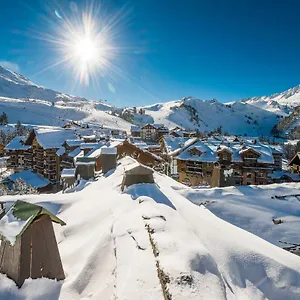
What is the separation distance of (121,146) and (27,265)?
24.1m

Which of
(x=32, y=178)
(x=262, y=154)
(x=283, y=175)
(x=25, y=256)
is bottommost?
(x=32, y=178)

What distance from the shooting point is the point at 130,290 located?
314cm

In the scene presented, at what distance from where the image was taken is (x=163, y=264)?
3.58 meters

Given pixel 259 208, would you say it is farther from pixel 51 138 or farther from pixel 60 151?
pixel 51 138

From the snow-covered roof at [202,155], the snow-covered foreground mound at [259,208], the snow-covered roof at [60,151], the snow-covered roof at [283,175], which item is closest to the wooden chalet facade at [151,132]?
the snow-covered roof at [60,151]

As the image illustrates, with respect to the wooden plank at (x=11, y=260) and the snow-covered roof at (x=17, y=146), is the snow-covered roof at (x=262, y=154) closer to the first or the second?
the wooden plank at (x=11, y=260)

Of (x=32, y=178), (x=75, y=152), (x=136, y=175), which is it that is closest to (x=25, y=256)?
(x=136, y=175)

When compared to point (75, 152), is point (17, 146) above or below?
above

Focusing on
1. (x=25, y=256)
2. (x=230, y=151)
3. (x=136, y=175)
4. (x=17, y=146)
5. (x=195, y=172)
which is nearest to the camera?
(x=25, y=256)

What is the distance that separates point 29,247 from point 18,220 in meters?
0.50

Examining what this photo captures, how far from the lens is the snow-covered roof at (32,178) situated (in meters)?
36.0

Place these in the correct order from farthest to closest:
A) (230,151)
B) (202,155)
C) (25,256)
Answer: (202,155)
(230,151)
(25,256)

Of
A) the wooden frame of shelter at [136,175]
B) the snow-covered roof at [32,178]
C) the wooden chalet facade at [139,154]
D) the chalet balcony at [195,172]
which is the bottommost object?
the snow-covered roof at [32,178]

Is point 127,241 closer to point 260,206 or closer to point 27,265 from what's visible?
point 27,265
